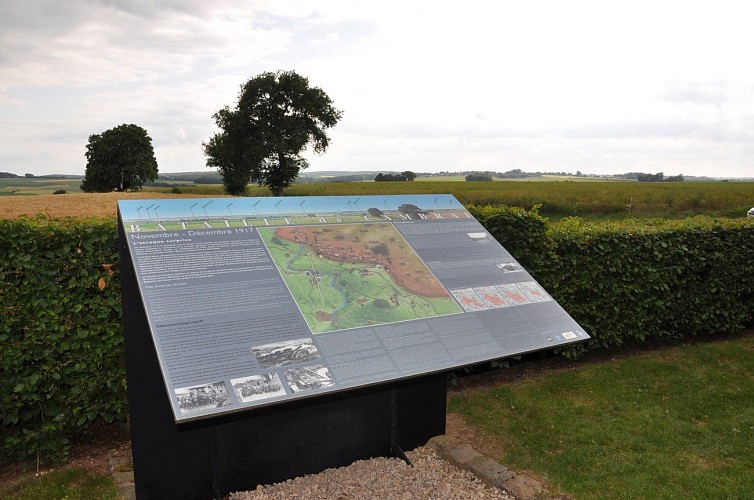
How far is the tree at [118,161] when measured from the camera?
2443 inches

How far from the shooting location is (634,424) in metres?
6.06

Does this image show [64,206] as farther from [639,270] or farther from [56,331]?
[639,270]

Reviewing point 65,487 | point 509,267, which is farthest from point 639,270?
point 65,487

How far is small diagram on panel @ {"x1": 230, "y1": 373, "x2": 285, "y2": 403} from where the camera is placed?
3.17 m

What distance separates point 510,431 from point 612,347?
350 cm

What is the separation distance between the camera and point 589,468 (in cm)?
515

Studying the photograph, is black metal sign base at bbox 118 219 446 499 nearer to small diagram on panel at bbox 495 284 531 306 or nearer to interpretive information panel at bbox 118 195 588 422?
interpretive information panel at bbox 118 195 588 422

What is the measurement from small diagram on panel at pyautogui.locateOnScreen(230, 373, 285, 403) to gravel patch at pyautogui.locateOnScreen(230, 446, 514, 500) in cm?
187

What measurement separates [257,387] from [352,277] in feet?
4.13

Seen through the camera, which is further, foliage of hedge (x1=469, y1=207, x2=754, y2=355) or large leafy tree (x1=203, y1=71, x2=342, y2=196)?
large leafy tree (x1=203, y1=71, x2=342, y2=196)

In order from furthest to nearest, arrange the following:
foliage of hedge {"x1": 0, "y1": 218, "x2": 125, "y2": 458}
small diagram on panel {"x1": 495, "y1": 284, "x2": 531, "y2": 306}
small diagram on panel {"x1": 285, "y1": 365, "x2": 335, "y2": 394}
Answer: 1. foliage of hedge {"x1": 0, "y1": 218, "x2": 125, "y2": 458}
2. small diagram on panel {"x1": 495, "y1": 284, "x2": 531, "y2": 306}
3. small diagram on panel {"x1": 285, "y1": 365, "x2": 335, "y2": 394}

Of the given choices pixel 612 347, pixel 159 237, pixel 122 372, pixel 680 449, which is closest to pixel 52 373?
pixel 122 372

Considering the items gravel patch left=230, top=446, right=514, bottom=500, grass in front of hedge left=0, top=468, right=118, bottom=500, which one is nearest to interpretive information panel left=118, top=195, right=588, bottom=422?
gravel patch left=230, top=446, right=514, bottom=500

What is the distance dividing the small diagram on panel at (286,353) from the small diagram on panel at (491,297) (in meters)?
1.65
